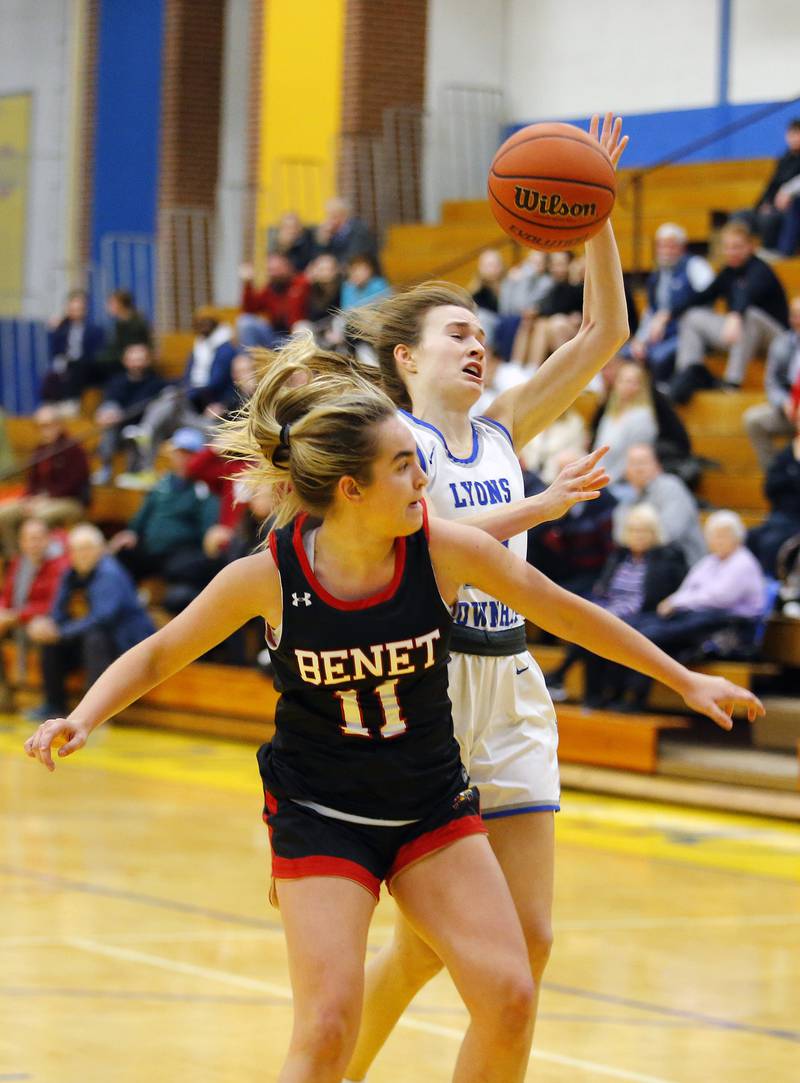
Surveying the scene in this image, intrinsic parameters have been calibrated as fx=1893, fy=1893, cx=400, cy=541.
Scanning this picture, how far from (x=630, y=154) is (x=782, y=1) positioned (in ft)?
6.72

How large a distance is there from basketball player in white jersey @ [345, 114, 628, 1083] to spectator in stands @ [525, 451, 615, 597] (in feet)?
20.8

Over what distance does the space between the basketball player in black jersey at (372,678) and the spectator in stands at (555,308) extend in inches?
347

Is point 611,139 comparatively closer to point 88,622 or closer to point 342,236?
point 88,622

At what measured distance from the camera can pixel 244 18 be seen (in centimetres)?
2067

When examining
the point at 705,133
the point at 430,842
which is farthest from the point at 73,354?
the point at 430,842

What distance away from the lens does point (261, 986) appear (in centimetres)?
578

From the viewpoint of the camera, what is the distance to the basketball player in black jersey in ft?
11.7

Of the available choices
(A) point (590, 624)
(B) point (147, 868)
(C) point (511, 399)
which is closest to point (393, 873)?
(A) point (590, 624)

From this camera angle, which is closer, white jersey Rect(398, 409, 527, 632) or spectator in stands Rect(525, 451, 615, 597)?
white jersey Rect(398, 409, 527, 632)

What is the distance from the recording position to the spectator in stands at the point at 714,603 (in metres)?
9.86

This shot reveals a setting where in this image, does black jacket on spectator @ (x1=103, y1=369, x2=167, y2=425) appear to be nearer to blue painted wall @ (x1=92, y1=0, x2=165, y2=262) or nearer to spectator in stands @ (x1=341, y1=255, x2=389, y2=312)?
spectator in stands @ (x1=341, y1=255, x2=389, y2=312)

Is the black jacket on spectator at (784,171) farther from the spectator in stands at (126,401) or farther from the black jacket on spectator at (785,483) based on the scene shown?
the spectator in stands at (126,401)

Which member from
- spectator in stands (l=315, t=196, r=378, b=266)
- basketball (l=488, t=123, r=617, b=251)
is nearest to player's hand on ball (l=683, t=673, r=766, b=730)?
basketball (l=488, t=123, r=617, b=251)

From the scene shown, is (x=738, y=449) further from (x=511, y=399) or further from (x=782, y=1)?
(x=511, y=399)
